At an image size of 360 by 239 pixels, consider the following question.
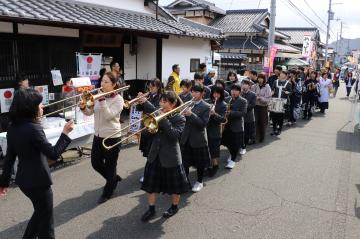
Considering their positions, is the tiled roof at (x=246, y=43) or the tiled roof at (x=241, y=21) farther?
the tiled roof at (x=241, y=21)

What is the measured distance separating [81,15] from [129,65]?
13.0 feet

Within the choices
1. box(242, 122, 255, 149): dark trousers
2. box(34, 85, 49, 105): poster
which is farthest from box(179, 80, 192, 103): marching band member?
box(34, 85, 49, 105): poster

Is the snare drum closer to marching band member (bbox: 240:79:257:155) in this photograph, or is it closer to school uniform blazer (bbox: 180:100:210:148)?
marching band member (bbox: 240:79:257:155)

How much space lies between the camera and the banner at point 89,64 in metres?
9.32

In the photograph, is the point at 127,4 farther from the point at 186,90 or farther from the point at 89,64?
the point at 186,90

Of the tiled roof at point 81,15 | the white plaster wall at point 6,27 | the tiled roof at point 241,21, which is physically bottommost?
the white plaster wall at point 6,27

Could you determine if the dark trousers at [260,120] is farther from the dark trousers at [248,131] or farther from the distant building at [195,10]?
the distant building at [195,10]

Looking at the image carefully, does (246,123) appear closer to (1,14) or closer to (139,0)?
(1,14)

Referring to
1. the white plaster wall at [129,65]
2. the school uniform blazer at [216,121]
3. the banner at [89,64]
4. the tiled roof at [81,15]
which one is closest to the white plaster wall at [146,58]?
the white plaster wall at [129,65]

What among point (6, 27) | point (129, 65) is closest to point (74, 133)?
point (6, 27)

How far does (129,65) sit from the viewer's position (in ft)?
42.0

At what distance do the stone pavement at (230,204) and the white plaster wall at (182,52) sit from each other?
588 cm

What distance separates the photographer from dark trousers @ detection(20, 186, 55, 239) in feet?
11.2

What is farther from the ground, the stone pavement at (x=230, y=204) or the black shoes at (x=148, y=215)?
the black shoes at (x=148, y=215)
